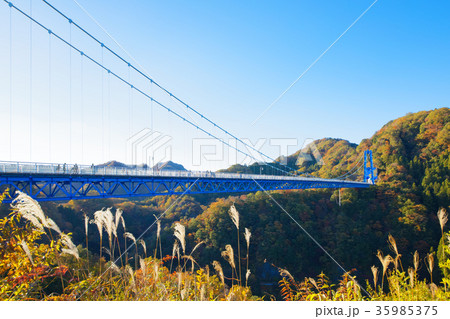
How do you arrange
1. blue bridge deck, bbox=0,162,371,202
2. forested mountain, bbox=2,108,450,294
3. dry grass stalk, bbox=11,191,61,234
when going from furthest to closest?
forested mountain, bbox=2,108,450,294 < blue bridge deck, bbox=0,162,371,202 < dry grass stalk, bbox=11,191,61,234

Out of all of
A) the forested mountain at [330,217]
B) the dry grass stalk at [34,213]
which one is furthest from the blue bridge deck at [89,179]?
the forested mountain at [330,217]

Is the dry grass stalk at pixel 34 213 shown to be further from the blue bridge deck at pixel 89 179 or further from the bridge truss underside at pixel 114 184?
the bridge truss underside at pixel 114 184

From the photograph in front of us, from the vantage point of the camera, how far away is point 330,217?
1725 inches

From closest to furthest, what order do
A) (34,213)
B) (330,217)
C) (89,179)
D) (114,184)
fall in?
(34,213) → (89,179) → (114,184) → (330,217)

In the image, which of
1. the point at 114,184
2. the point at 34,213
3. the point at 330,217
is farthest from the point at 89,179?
the point at 330,217

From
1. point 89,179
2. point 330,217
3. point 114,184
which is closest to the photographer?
point 89,179

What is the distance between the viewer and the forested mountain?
35.2m

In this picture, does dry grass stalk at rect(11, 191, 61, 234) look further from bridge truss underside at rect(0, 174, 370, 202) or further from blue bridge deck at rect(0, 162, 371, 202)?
bridge truss underside at rect(0, 174, 370, 202)

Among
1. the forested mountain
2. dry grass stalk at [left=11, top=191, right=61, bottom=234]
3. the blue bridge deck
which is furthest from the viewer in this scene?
the forested mountain

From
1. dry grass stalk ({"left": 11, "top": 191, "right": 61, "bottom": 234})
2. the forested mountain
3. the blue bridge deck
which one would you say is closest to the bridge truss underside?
the blue bridge deck

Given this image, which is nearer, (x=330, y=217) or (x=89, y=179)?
(x=89, y=179)

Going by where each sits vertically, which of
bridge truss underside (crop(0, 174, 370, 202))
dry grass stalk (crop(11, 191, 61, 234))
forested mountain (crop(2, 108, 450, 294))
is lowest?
forested mountain (crop(2, 108, 450, 294))

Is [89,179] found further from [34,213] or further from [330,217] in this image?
[330,217]

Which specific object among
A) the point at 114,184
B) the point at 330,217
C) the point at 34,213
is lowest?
the point at 330,217
